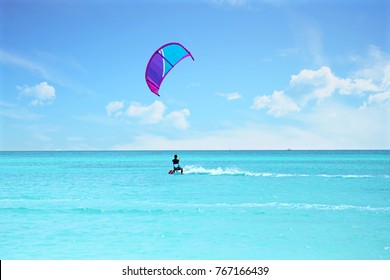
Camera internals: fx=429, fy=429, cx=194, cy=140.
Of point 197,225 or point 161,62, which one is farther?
point 161,62

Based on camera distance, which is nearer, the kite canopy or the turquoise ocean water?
the turquoise ocean water

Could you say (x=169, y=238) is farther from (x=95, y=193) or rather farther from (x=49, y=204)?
(x=95, y=193)

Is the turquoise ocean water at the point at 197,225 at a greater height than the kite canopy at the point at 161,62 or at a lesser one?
lesser

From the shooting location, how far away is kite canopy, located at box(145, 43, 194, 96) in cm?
1092

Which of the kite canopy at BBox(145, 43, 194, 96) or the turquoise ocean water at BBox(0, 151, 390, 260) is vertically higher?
the kite canopy at BBox(145, 43, 194, 96)

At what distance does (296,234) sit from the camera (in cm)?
726

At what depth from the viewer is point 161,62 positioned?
1140 centimetres

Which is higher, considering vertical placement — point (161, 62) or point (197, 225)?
point (161, 62)

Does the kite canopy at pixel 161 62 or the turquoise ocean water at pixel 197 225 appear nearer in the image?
the turquoise ocean water at pixel 197 225

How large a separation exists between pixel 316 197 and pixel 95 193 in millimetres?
6700

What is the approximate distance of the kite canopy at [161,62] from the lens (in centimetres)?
1092

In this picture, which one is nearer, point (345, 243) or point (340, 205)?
point (345, 243)
